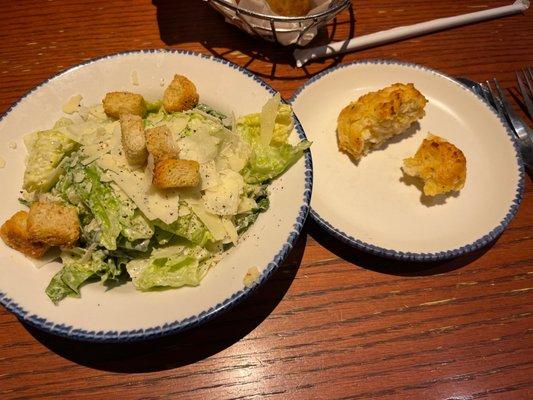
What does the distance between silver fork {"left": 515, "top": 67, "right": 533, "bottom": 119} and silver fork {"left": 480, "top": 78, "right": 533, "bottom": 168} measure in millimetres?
142

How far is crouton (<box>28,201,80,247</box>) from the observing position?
62.9 inches

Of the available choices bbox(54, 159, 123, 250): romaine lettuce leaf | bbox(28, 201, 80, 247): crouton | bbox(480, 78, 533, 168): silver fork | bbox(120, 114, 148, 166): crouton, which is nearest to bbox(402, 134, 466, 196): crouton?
bbox(480, 78, 533, 168): silver fork

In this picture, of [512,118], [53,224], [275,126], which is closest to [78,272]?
[53,224]

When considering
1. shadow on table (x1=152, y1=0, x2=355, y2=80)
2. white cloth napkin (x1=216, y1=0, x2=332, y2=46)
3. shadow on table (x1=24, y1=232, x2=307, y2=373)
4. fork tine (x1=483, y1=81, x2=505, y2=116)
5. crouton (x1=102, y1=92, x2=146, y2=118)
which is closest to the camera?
shadow on table (x1=24, y1=232, x2=307, y2=373)

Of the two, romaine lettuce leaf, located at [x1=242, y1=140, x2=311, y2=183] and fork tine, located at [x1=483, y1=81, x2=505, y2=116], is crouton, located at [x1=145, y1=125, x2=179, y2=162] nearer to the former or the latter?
romaine lettuce leaf, located at [x1=242, y1=140, x2=311, y2=183]

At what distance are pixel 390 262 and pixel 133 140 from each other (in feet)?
4.18

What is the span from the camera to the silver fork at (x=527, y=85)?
260cm

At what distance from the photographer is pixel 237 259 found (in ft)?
5.50

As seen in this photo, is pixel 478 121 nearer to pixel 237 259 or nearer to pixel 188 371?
pixel 237 259

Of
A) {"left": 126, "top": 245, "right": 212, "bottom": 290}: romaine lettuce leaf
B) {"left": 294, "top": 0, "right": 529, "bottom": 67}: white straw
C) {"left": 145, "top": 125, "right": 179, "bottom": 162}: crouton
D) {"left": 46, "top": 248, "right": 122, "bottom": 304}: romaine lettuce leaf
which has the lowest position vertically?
{"left": 126, "top": 245, "right": 212, "bottom": 290}: romaine lettuce leaf

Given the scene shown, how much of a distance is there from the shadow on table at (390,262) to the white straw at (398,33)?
49.9 inches

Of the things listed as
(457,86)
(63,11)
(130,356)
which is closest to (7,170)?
(130,356)

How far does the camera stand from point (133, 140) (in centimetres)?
170

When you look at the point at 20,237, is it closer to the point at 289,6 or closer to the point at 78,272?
the point at 78,272
